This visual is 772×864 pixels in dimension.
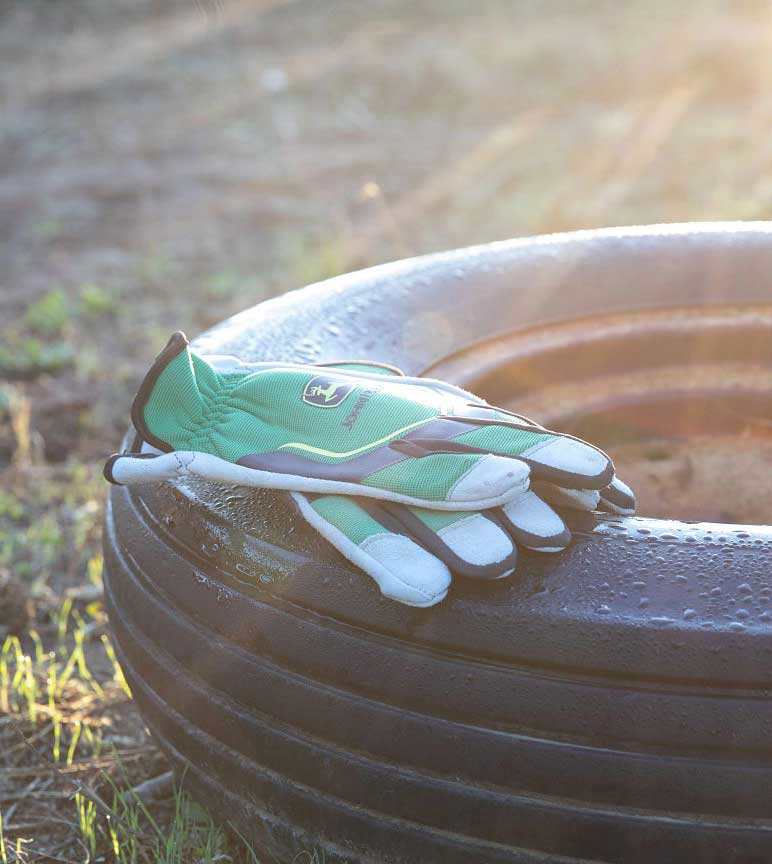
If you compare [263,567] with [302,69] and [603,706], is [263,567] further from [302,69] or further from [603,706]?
[302,69]

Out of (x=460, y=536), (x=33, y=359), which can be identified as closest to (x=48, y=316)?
(x=33, y=359)

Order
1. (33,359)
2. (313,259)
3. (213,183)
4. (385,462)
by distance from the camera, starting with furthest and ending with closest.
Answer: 1. (213,183)
2. (313,259)
3. (33,359)
4. (385,462)

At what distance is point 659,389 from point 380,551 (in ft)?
3.03

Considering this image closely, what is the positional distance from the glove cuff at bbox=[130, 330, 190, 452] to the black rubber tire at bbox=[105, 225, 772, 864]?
0.07m

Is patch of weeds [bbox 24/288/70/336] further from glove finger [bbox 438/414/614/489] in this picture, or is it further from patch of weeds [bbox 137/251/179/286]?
glove finger [bbox 438/414/614/489]

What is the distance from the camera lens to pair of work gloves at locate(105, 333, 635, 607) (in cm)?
106

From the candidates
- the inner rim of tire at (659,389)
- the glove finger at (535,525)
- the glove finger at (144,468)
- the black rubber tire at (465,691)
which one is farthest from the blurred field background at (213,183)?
the inner rim of tire at (659,389)

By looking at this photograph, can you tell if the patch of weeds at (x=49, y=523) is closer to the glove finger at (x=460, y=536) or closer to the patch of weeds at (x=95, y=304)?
the patch of weeds at (x=95, y=304)

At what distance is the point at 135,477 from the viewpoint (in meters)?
1.25

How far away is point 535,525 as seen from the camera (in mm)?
1067

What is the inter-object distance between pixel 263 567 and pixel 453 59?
6083 mm

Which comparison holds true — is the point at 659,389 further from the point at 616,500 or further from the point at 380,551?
the point at 380,551

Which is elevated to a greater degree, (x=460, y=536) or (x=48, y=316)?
(x=460, y=536)

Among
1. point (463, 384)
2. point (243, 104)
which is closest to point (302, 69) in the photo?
point (243, 104)
